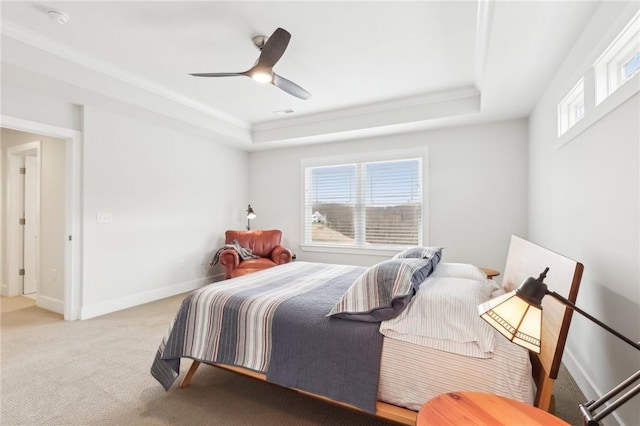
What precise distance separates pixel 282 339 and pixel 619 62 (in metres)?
2.59

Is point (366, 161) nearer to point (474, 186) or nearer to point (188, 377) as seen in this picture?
point (474, 186)

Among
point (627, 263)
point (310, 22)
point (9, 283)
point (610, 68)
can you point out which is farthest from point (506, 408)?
point (9, 283)

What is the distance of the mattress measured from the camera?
137 centimetres

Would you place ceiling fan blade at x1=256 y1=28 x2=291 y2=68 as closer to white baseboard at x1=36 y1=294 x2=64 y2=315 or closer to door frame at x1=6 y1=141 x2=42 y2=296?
white baseboard at x1=36 y1=294 x2=64 y2=315

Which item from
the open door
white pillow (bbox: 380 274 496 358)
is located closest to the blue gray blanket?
white pillow (bbox: 380 274 496 358)

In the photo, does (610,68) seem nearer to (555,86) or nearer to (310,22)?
(555,86)

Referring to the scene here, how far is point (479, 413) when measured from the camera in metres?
1.11

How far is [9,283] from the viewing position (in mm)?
4555

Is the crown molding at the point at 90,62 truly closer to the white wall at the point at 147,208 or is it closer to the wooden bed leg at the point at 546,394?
the white wall at the point at 147,208

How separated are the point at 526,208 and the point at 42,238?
631 cm

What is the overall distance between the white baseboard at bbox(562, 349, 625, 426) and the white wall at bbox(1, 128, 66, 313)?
5.17 metres

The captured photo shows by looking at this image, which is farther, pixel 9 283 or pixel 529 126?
pixel 9 283

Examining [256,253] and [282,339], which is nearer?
[282,339]

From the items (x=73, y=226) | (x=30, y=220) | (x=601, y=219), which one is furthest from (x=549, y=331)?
(x=30, y=220)
